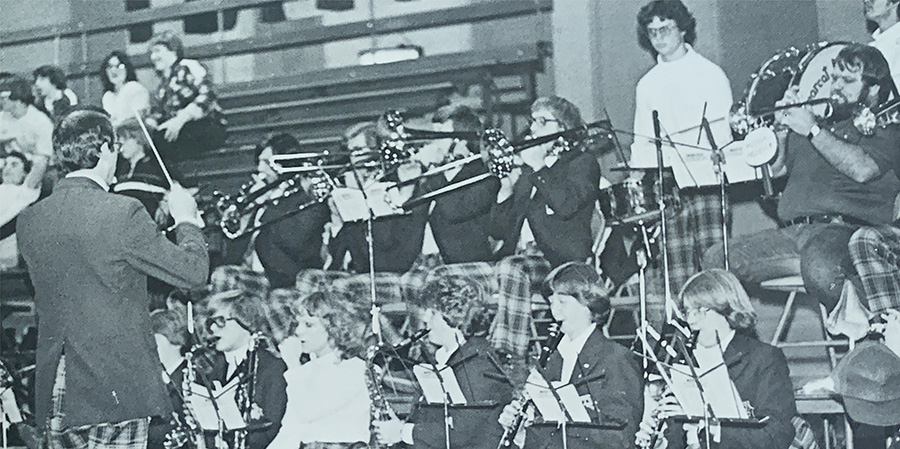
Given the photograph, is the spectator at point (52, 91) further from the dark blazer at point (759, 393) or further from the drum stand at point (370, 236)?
the dark blazer at point (759, 393)

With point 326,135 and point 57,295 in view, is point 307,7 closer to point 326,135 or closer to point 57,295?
point 326,135

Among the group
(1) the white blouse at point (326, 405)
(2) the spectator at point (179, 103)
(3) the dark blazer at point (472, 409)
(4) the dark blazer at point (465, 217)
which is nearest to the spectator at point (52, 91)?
(2) the spectator at point (179, 103)

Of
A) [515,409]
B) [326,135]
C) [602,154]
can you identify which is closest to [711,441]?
[515,409]

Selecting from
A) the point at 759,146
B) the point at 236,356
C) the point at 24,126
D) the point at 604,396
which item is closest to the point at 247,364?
the point at 236,356

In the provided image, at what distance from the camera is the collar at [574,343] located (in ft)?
14.5

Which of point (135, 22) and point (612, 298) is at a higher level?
point (135, 22)

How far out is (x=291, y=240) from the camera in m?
5.33

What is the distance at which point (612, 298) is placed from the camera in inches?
182

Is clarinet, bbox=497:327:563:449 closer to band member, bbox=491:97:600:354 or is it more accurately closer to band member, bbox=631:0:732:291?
band member, bbox=491:97:600:354

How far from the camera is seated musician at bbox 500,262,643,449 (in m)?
4.23

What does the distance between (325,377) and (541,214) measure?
118cm

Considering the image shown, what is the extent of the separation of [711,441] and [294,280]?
2125 mm

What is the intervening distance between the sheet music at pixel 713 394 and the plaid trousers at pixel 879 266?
2.10ft

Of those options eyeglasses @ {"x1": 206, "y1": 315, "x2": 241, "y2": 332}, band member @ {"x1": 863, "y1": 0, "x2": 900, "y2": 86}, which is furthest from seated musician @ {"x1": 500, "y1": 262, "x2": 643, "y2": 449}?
eyeglasses @ {"x1": 206, "y1": 315, "x2": 241, "y2": 332}
